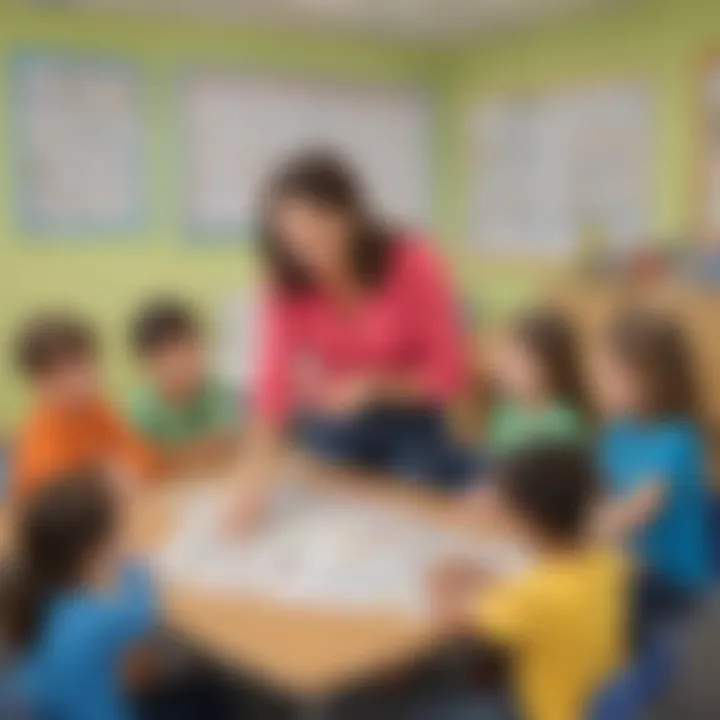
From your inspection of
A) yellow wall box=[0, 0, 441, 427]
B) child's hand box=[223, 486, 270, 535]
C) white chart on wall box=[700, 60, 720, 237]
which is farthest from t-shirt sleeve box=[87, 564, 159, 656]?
white chart on wall box=[700, 60, 720, 237]

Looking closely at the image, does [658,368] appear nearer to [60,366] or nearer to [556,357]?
[556,357]

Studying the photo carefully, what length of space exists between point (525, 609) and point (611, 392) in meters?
0.48

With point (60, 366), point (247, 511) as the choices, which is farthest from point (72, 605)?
point (60, 366)

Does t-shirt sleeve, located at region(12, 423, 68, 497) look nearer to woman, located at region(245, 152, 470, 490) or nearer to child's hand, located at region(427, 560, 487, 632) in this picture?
woman, located at region(245, 152, 470, 490)

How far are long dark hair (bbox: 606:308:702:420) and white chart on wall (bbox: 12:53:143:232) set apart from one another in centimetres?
142

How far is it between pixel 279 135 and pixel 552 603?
1.96 m

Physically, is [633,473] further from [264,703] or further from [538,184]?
[538,184]

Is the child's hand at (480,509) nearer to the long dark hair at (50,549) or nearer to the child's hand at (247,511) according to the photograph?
the child's hand at (247,511)

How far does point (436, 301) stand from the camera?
5.02 feet

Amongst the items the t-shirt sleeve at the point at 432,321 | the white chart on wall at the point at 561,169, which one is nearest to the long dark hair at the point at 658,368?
the t-shirt sleeve at the point at 432,321

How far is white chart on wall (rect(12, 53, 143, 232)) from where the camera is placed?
2.39 m

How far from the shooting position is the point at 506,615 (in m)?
0.94

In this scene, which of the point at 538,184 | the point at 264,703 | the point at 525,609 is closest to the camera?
the point at 525,609

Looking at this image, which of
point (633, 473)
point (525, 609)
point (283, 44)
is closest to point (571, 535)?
point (525, 609)
